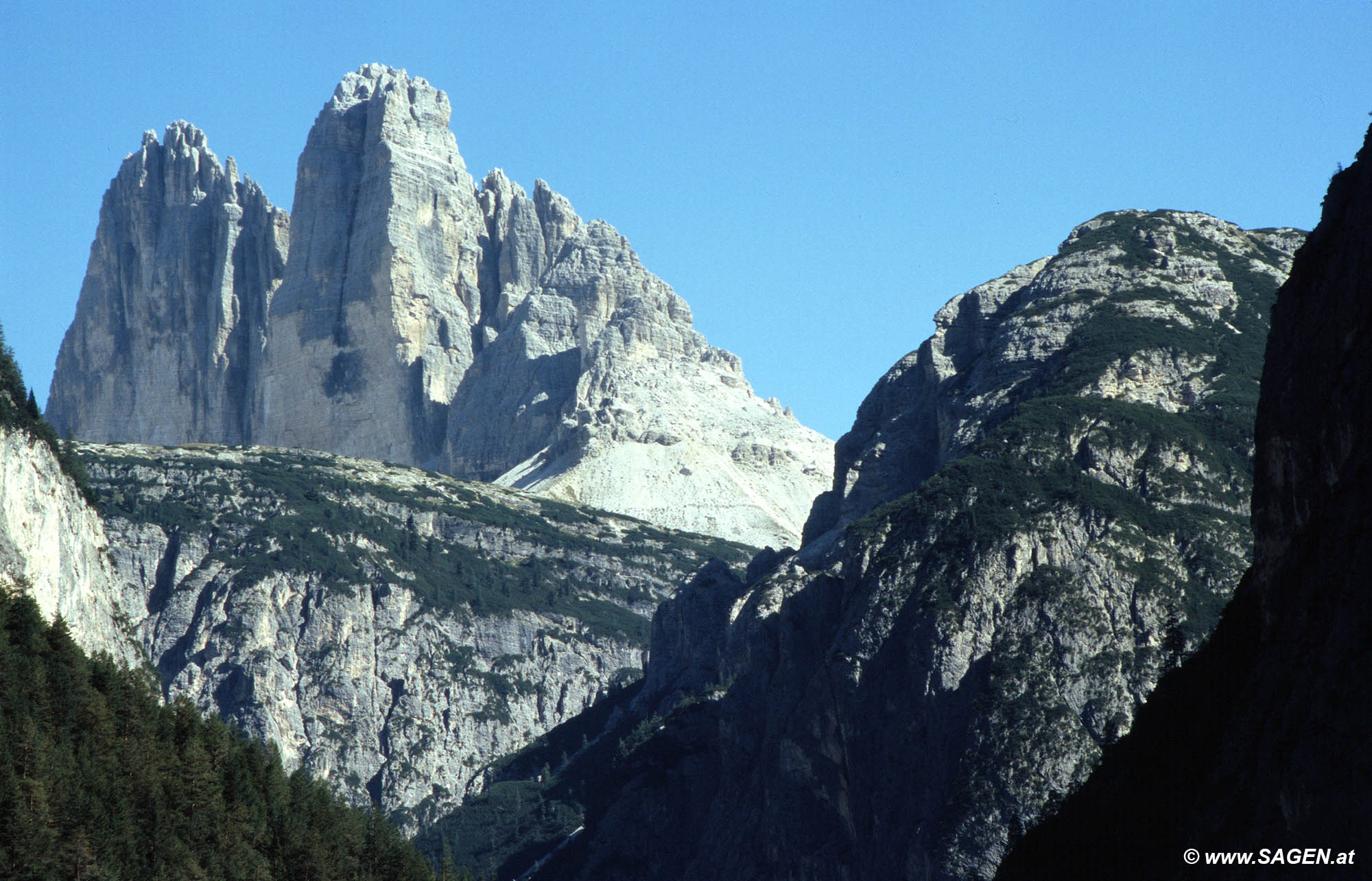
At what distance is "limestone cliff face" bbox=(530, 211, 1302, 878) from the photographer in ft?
464

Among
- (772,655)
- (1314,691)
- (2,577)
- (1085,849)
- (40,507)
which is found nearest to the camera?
(1314,691)

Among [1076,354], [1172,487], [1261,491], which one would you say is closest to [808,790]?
[1172,487]

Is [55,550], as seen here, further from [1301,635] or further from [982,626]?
[1301,635]

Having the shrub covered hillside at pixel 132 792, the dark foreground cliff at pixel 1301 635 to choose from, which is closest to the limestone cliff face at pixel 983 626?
the shrub covered hillside at pixel 132 792

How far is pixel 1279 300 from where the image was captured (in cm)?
6981

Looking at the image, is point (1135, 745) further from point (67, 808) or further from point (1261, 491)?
point (67, 808)

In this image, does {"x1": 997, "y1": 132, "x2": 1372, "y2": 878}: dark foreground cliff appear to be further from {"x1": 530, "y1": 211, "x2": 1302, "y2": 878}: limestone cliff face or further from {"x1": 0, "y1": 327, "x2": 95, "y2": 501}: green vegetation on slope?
{"x1": 0, "y1": 327, "x2": 95, "y2": 501}: green vegetation on slope

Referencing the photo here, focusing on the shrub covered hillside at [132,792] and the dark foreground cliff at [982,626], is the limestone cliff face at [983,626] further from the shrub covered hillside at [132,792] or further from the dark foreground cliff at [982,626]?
the shrub covered hillside at [132,792]

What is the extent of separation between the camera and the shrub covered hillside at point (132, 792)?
8988 centimetres

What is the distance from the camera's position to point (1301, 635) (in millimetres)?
60438

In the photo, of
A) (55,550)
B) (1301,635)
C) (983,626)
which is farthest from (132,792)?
(983,626)

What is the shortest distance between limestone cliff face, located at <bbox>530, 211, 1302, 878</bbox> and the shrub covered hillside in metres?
40.4

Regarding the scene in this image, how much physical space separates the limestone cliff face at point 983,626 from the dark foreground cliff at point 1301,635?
4627cm

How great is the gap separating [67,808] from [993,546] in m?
85.5
